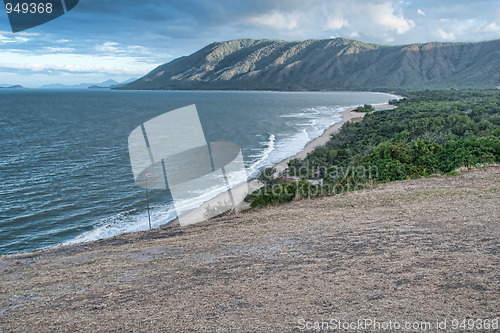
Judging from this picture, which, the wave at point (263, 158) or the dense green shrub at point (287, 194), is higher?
the dense green shrub at point (287, 194)

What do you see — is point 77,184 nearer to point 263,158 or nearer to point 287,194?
point 263,158

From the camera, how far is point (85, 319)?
4.88 meters

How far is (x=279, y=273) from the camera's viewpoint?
5.93m

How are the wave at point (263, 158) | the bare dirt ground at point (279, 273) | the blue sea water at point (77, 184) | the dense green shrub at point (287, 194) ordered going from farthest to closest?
the wave at point (263, 158), the blue sea water at point (77, 184), the dense green shrub at point (287, 194), the bare dirt ground at point (279, 273)

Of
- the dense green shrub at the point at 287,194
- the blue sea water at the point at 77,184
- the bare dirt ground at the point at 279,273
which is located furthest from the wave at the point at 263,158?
the bare dirt ground at the point at 279,273

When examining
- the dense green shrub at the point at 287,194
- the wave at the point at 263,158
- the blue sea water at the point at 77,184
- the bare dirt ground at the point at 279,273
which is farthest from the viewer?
the wave at the point at 263,158

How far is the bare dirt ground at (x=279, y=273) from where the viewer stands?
462 centimetres

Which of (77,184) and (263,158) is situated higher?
(77,184)

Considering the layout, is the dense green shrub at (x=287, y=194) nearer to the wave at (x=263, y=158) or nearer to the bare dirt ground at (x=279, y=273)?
the bare dirt ground at (x=279, y=273)

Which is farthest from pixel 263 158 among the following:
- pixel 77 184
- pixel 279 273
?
pixel 279 273

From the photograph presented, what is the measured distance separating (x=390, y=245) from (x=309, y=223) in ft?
7.50

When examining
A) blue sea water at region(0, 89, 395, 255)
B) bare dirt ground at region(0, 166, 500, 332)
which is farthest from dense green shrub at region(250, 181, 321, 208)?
blue sea water at region(0, 89, 395, 255)

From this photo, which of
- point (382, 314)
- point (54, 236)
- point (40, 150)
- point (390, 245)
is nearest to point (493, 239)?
point (390, 245)

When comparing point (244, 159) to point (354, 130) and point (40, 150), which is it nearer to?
point (354, 130)
